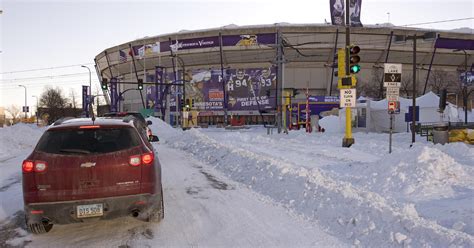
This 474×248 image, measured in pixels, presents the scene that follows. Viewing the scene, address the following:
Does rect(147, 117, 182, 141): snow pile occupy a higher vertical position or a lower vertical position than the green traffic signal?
lower

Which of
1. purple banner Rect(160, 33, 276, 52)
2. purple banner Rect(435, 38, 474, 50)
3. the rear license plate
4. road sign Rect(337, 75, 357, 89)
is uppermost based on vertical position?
purple banner Rect(160, 33, 276, 52)

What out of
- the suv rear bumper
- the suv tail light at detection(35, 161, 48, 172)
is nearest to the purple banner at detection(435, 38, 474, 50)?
the suv rear bumper

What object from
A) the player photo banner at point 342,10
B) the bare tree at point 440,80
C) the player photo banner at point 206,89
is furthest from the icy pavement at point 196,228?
the bare tree at point 440,80

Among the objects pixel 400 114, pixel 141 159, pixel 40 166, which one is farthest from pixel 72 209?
pixel 400 114

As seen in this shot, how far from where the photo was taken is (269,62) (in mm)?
66938

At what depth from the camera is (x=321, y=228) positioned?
18.3 feet

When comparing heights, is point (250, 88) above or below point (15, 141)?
above

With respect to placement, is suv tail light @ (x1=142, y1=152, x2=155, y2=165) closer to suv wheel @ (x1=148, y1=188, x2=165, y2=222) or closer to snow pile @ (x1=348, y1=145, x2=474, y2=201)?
suv wheel @ (x1=148, y1=188, x2=165, y2=222)

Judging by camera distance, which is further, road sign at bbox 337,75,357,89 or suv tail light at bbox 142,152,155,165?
road sign at bbox 337,75,357,89

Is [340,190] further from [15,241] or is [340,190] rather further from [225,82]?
[225,82]

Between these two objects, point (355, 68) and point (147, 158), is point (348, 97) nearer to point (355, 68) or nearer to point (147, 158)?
point (355, 68)

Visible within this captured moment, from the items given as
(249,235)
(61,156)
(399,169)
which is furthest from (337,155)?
(61,156)

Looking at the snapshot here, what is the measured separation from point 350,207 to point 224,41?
62.2m

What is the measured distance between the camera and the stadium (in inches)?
2506
